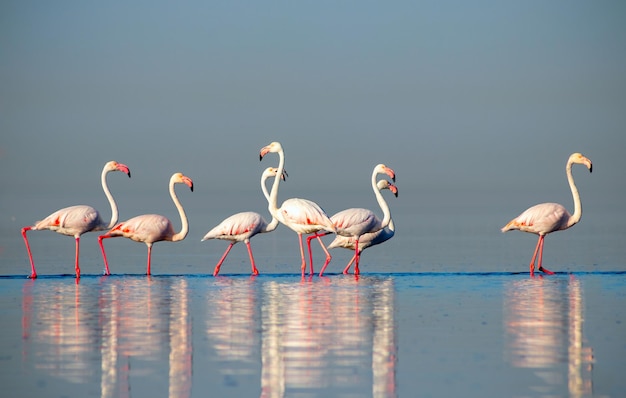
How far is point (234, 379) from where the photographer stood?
735 centimetres

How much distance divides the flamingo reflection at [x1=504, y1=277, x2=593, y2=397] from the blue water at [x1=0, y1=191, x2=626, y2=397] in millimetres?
19

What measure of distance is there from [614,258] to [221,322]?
39.7 ft

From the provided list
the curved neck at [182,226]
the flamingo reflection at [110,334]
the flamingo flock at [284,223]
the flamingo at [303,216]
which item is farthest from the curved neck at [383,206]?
the flamingo reflection at [110,334]

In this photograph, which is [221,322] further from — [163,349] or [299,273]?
[299,273]

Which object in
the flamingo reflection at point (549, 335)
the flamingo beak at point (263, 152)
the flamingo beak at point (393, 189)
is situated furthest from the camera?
the flamingo beak at point (393, 189)

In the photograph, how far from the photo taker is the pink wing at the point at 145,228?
1717 centimetres

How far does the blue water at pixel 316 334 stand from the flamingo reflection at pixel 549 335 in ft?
0.06

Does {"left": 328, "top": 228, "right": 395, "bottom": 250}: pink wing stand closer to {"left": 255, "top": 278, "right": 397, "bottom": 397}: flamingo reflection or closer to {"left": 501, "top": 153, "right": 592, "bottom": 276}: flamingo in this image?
{"left": 501, "top": 153, "right": 592, "bottom": 276}: flamingo

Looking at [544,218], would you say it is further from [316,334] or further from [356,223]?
[316,334]

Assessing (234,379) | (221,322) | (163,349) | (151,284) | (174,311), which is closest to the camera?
(234,379)

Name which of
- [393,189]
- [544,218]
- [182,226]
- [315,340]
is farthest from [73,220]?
[315,340]

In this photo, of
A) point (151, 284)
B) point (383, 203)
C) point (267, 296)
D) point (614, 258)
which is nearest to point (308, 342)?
point (267, 296)

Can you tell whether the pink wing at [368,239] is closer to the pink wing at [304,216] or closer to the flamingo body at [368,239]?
the flamingo body at [368,239]

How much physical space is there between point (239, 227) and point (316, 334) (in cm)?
814
